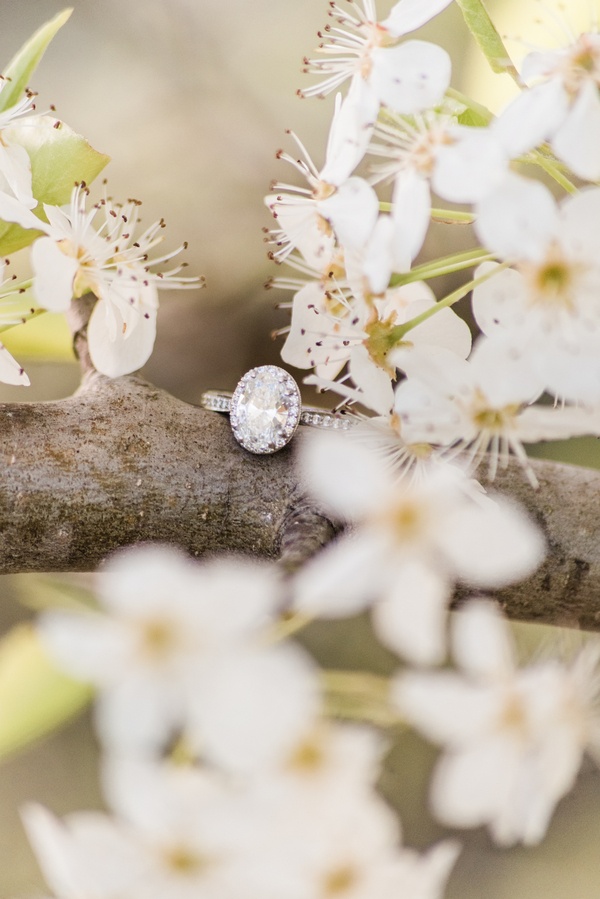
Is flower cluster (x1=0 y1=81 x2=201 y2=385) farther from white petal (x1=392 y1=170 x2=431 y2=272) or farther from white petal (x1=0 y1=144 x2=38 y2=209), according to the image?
white petal (x1=392 y1=170 x2=431 y2=272)

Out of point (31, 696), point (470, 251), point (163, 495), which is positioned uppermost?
point (470, 251)

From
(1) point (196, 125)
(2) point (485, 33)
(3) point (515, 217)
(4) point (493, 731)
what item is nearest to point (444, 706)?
(4) point (493, 731)

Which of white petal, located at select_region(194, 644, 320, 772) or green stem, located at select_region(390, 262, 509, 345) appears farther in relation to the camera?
green stem, located at select_region(390, 262, 509, 345)

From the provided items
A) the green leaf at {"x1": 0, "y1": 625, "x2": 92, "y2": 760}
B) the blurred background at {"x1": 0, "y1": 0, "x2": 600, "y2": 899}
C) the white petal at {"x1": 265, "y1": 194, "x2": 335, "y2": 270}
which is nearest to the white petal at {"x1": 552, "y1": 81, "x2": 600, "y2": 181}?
the white petal at {"x1": 265, "y1": 194, "x2": 335, "y2": 270}

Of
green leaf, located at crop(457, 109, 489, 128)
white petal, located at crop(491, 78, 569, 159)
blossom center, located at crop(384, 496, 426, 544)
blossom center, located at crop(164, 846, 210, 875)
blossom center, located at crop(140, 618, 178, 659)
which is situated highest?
white petal, located at crop(491, 78, 569, 159)

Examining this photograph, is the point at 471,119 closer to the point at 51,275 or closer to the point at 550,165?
the point at 550,165

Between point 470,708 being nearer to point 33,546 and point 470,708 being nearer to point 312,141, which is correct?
point 33,546
